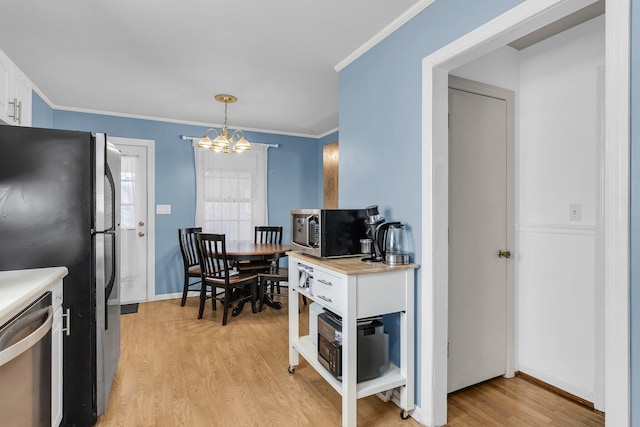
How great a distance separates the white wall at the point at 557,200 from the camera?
6.79ft

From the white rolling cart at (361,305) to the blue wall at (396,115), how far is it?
3.0 inches

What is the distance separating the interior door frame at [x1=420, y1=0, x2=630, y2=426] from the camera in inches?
44.3

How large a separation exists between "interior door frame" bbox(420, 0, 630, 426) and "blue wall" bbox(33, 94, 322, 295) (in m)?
3.54

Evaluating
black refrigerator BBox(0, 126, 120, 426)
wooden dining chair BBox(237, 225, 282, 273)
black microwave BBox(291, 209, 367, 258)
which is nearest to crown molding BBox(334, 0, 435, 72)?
black microwave BBox(291, 209, 367, 258)

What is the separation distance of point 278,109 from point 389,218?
8.13 feet

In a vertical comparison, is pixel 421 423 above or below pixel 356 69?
below

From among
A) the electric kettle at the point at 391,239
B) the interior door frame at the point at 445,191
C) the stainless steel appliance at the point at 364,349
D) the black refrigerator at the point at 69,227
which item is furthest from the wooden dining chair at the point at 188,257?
the interior door frame at the point at 445,191

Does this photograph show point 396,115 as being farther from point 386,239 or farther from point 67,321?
point 67,321

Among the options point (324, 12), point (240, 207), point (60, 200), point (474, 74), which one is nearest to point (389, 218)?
point (474, 74)

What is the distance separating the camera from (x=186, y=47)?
8.23 ft

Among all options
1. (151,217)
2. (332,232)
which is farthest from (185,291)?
(332,232)

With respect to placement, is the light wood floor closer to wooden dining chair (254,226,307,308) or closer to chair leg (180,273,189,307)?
wooden dining chair (254,226,307,308)

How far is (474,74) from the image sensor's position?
2.25 metres

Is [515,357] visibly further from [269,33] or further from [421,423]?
[269,33]
